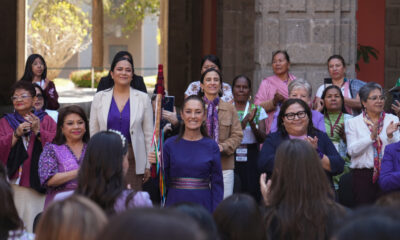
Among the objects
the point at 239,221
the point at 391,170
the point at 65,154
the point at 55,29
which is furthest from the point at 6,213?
the point at 55,29

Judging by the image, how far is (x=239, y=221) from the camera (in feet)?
12.1

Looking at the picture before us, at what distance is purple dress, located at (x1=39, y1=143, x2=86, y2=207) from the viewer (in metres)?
5.89

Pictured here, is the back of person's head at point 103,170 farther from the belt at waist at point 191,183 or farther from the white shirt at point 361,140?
the white shirt at point 361,140

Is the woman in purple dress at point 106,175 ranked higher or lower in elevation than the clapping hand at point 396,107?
lower

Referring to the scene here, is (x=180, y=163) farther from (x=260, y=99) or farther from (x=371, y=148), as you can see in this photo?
(x=260, y=99)

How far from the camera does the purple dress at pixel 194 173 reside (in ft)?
20.1

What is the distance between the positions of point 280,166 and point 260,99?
4210 millimetres

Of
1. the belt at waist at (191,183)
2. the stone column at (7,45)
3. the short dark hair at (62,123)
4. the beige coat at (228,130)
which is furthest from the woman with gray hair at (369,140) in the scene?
the stone column at (7,45)

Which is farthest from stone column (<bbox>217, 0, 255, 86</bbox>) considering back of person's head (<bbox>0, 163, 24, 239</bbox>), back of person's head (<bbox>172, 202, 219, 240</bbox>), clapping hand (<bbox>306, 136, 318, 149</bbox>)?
back of person's head (<bbox>172, 202, 219, 240</bbox>)

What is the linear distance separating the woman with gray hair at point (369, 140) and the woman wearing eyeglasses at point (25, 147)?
290 cm

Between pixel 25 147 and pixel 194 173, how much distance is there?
1912 mm

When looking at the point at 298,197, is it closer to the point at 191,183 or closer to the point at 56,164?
the point at 191,183

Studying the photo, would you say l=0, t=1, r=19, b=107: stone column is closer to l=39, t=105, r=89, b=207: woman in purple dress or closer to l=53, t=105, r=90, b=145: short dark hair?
l=53, t=105, r=90, b=145: short dark hair

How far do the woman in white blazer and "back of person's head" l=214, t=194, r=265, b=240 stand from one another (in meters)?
3.18
